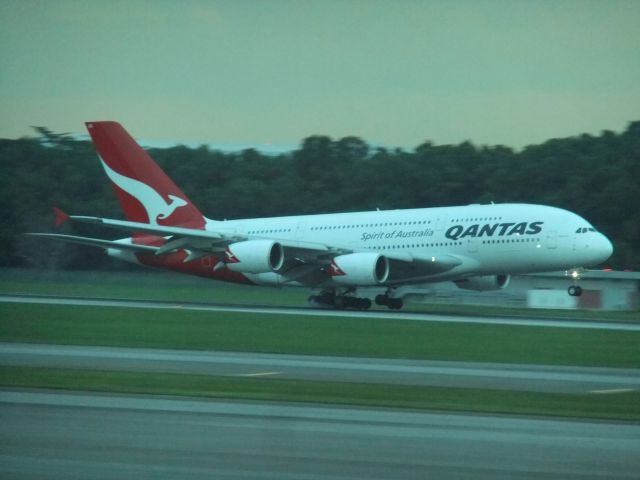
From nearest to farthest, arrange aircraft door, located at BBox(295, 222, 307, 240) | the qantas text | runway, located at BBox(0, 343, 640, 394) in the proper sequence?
runway, located at BBox(0, 343, 640, 394) → the qantas text → aircraft door, located at BBox(295, 222, 307, 240)

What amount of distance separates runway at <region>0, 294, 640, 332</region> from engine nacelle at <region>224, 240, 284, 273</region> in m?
1.42

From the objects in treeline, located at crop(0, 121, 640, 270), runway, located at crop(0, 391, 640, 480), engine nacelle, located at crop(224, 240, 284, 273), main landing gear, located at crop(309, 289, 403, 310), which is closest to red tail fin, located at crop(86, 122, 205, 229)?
engine nacelle, located at crop(224, 240, 284, 273)

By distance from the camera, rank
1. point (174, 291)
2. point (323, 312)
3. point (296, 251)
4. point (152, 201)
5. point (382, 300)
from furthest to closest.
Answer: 1. point (174, 291)
2. point (152, 201)
3. point (382, 300)
4. point (296, 251)
5. point (323, 312)

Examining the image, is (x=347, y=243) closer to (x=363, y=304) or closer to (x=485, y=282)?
(x=363, y=304)

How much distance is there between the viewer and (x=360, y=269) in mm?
36562

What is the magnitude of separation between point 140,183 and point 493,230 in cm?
1428

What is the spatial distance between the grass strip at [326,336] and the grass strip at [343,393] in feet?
17.4

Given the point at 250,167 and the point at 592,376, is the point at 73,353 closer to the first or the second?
the point at 592,376

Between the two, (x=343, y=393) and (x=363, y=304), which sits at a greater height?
(x=363, y=304)

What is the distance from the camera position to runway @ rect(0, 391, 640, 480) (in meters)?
9.66

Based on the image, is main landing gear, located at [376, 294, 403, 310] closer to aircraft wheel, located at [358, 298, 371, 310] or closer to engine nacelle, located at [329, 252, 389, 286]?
aircraft wheel, located at [358, 298, 371, 310]

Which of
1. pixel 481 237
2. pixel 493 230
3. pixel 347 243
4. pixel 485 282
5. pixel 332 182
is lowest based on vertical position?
pixel 485 282

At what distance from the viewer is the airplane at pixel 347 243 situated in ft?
119

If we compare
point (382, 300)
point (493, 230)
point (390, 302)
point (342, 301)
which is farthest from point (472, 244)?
point (342, 301)
